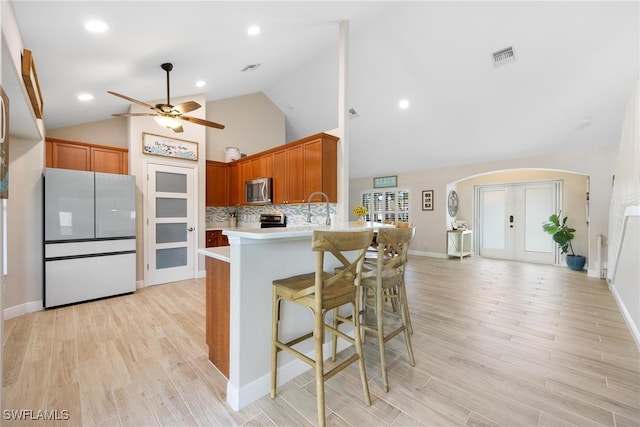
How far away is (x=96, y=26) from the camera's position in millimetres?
2160

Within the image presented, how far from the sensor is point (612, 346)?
234cm

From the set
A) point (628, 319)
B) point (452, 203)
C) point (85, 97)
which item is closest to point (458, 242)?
point (452, 203)

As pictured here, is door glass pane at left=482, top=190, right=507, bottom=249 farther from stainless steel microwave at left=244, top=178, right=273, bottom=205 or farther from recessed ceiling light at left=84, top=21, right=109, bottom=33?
recessed ceiling light at left=84, top=21, right=109, bottom=33

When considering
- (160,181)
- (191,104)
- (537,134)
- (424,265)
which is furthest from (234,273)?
(537,134)

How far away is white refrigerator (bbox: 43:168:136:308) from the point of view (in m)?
3.29

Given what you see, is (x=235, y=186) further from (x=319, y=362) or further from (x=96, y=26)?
(x=319, y=362)

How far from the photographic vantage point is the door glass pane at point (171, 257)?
4.42 metres

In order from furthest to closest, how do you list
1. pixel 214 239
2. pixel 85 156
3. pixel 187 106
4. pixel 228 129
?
pixel 228 129 < pixel 214 239 < pixel 85 156 < pixel 187 106

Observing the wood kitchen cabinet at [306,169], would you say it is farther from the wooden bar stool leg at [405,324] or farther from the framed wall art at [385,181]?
the framed wall art at [385,181]

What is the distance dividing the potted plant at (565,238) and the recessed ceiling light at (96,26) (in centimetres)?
760

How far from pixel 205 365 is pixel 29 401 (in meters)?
1.02

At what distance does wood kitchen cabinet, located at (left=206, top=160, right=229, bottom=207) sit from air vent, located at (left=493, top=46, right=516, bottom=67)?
502 centimetres

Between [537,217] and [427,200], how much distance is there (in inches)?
96.5

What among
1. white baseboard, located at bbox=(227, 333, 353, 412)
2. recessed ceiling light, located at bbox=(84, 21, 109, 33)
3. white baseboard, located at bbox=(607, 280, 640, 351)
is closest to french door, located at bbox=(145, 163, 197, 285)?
recessed ceiling light, located at bbox=(84, 21, 109, 33)
